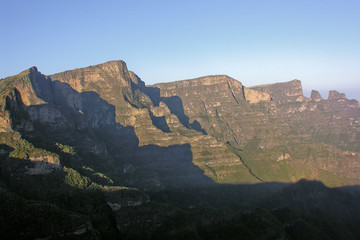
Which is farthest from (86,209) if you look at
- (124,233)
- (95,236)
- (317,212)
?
(317,212)

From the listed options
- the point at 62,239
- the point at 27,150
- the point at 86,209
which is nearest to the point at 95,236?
the point at 62,239

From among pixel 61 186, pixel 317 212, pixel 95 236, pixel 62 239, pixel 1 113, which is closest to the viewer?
pixel 62 239

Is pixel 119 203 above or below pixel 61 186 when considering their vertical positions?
below

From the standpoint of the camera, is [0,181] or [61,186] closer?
[0,181]

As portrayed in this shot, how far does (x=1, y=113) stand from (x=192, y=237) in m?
97.3

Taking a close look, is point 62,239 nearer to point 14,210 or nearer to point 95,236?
point 95,236

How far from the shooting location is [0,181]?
134250 mm

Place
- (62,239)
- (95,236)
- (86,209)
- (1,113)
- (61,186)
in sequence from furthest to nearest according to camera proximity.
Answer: (1,113)
(61,186)
(86,209)
(95,236)
(62,239)

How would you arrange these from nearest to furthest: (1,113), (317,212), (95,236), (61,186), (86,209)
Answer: (95,236)
(86,209)
(61,186)
(1,113)
(317,212)

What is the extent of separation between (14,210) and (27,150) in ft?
217

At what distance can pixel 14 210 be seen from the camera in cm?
9775

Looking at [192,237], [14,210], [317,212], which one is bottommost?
[317,212]

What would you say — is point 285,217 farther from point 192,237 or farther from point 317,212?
point 192,237

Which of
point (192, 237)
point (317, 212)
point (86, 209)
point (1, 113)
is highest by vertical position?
point (1, 113)
